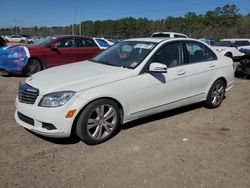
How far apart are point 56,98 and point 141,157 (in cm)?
144

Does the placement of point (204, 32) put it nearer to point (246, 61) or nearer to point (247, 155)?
point (246, 61)

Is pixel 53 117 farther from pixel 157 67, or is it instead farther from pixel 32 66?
pixel 32 66

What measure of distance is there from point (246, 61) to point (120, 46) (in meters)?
6.70

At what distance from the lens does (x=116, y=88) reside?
4.22 metres

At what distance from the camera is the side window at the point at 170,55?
493 centimetres

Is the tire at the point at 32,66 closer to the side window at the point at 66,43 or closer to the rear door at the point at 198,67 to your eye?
the side window at the point at 66,43

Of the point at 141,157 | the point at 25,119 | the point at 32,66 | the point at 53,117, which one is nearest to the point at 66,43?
the point at 32,66

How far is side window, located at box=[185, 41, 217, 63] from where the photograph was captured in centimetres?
550

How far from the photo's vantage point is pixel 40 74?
4.67 m

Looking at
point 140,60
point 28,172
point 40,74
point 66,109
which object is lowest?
point 28,172

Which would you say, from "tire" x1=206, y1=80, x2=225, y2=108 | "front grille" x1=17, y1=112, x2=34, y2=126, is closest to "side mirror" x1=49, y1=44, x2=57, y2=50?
"front grille" x1=17, y1=112, x2=34, y2=126

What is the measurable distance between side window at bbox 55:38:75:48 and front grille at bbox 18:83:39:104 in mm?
6300

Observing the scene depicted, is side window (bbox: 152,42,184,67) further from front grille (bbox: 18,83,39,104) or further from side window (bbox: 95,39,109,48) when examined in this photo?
side window (bbox: 95,39,109,48)

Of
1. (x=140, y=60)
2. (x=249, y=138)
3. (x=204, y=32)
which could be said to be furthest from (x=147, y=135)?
(x=204, y=32)
